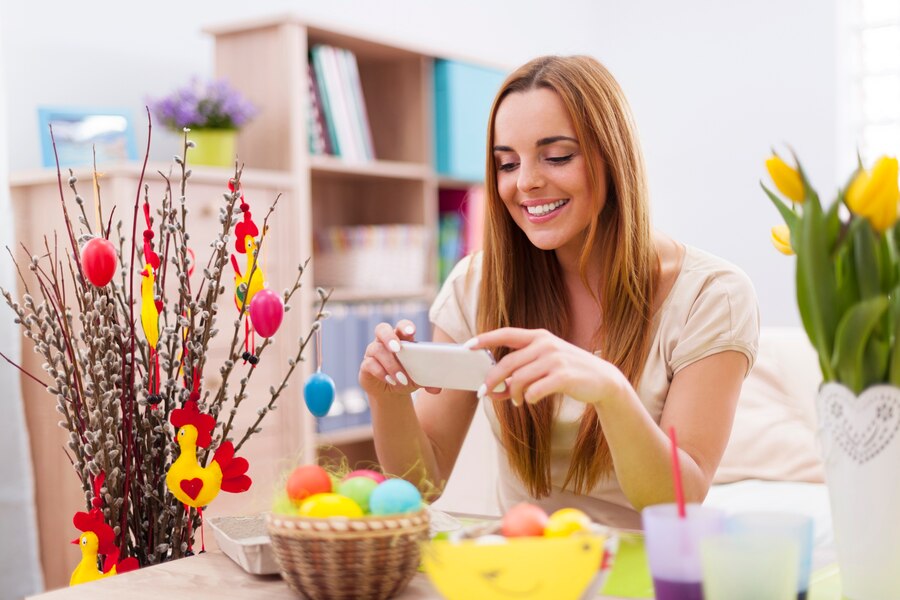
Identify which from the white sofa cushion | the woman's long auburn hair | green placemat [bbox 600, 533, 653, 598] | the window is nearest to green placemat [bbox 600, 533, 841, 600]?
green placemat [bbox 600, 533, 653, 598]

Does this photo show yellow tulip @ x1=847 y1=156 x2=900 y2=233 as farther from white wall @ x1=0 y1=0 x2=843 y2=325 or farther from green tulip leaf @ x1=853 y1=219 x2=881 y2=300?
white wall @ x1=0 y1=0 x2=843 y2=325

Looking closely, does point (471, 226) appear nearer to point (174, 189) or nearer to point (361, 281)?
point (361, 281)

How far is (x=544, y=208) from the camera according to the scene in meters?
1.58

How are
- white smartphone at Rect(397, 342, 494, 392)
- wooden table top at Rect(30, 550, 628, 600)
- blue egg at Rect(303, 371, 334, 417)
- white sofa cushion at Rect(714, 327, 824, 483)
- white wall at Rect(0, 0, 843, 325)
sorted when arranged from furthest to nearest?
white wall at Rect(0, 0, 843, 325), white sofa cushion at Rect(714, 327, 824, 483), blue egg at Rect(303, 371, 334, 417), white smartphone at Rect(397, 342, 494, 392), wooden table top at Rect(30, 550, 628, 600)

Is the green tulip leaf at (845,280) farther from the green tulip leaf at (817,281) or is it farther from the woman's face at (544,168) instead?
the woman's face at (544,168)

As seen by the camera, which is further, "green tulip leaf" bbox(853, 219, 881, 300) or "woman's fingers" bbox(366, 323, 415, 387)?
"woman's fingers" bbox(366, 323, 415, 387)

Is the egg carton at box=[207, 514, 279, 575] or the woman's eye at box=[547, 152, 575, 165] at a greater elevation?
the woman's eye at box=[547, 152, 575, 165]

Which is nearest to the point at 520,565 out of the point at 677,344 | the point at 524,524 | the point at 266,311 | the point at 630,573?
the point at 524,524

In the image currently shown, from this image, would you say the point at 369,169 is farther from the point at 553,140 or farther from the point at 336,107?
the point at 553,140

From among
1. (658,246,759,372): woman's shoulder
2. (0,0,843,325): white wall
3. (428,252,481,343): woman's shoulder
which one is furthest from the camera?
(0,0,843,325): white wall

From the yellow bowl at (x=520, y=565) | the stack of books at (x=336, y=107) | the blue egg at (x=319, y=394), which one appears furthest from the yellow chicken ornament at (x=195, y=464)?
the stack of books at (x=336, y=107)

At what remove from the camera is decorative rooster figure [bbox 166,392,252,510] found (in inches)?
43.2

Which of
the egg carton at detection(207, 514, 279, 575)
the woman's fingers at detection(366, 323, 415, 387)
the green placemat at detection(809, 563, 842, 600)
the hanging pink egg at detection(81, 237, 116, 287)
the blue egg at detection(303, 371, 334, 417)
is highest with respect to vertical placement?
the hanging pink egg at detection(81, 237, 116, 287)

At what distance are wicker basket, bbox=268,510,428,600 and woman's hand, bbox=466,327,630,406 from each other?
19cm
